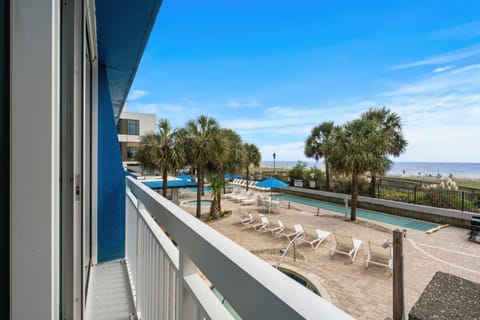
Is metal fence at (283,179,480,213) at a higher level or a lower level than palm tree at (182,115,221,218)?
lower

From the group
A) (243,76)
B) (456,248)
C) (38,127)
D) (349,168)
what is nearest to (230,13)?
(349,168)

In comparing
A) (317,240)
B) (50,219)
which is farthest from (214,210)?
(50,219)

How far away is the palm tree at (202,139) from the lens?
33.3 feet

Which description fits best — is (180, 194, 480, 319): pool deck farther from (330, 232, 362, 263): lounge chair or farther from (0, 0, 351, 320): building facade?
(0, 0, 351, 320): building facade

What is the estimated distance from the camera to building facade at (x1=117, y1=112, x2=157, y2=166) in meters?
23.7

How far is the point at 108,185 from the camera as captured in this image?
2652 mm

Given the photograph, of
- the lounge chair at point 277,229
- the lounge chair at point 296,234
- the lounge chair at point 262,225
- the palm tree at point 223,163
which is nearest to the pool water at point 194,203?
the palm tree at point 223,163

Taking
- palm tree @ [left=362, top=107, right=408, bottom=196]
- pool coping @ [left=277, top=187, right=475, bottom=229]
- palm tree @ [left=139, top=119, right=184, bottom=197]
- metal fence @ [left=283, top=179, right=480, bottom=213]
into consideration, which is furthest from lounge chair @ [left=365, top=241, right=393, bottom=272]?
palm tree @ [left=362, top=107, right=408, bottom=196]

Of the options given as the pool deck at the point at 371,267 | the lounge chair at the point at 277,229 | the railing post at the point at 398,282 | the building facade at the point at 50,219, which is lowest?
the pool deck at the point at 371,267

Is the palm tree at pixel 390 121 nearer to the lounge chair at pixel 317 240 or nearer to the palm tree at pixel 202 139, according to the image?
the palm tree at pixel 202 139

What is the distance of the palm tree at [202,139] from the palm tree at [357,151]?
5.46 meters

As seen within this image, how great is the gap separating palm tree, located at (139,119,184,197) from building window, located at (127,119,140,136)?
1539 cm

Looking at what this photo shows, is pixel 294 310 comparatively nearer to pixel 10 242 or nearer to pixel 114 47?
pixel 10 242

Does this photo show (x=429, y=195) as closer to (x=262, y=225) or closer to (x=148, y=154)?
(x=262, y=225)
